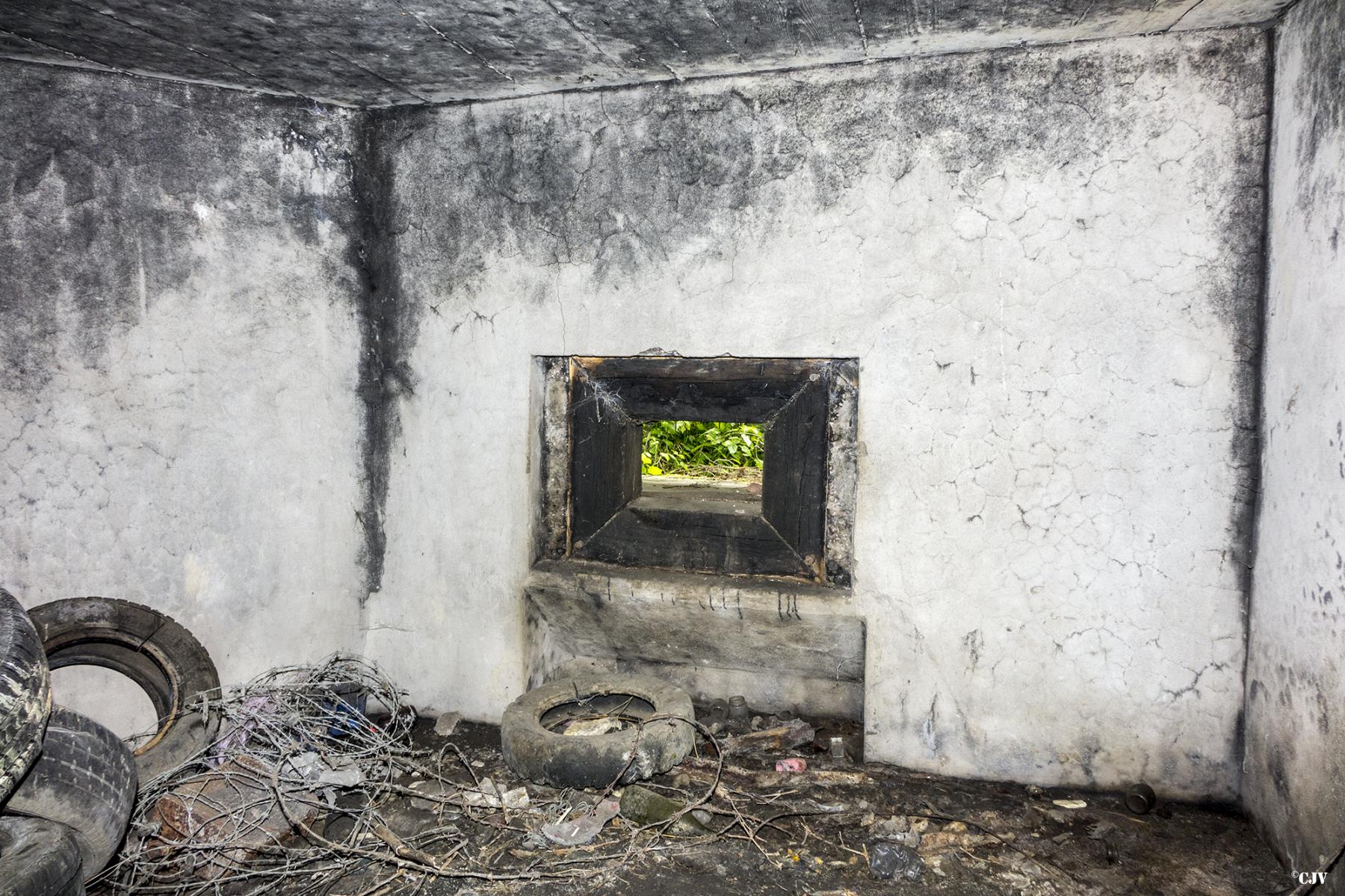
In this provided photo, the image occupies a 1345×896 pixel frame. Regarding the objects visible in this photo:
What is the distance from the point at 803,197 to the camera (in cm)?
318

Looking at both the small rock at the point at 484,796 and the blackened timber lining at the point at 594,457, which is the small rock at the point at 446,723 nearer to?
the small rock at the point at 484,796

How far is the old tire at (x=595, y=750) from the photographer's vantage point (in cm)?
301

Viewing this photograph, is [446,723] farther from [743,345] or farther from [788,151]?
[788,151]

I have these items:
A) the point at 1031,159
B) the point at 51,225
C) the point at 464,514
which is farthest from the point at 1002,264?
the point at 51,225

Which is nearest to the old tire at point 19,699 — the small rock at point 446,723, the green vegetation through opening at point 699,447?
the small rock at point 446,723

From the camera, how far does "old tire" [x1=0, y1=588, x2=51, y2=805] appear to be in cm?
198

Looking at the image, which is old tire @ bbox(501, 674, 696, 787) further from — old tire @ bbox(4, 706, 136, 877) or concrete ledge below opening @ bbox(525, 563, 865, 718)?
old tire @ bbox(4, 706, 136, 877)

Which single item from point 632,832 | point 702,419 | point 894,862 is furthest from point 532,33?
point 894,862

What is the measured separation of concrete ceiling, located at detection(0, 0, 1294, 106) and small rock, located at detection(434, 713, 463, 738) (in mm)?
2941

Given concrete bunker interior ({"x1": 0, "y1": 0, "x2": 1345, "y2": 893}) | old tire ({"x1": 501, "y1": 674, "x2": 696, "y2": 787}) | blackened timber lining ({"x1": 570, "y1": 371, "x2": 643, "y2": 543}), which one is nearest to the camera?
concrete bunker interior ({"x1": 0, "y1": 0, "x2": 1345, "y2": 893})

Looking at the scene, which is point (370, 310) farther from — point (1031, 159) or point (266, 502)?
point (1031, 159)

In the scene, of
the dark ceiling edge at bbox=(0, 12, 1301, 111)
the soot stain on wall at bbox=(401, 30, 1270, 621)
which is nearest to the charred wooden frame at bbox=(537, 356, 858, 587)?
the soot stain on wall at bbox=(401, 30, 1270, 621)

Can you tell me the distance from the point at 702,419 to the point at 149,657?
2.47 m

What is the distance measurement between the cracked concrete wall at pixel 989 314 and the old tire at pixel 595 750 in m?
0.87
